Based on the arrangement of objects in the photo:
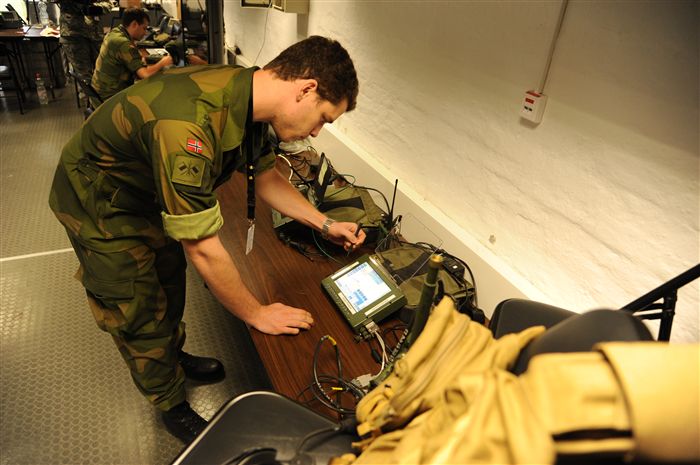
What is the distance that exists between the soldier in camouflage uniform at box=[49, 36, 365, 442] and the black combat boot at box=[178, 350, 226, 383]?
35 cm

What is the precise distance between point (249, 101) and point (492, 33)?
800mm

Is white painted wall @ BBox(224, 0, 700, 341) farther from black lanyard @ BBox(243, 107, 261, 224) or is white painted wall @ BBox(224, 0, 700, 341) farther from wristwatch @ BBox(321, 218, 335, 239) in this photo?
black lanyard @ BBox(243, 107, 261, 224)

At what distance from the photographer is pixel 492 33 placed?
1341mm

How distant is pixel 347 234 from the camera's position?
1536 mm

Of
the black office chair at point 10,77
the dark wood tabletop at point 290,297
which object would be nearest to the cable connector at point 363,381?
the dark wood tabletop at point 290,297

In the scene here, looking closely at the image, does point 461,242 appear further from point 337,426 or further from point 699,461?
point 699,461

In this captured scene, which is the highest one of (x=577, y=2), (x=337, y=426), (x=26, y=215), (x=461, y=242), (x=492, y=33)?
(x=577, y=2)

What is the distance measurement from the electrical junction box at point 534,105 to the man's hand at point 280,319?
2.90 ft

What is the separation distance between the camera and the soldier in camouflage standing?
409 centimetres

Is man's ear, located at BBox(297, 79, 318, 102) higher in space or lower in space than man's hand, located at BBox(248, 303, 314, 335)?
higher

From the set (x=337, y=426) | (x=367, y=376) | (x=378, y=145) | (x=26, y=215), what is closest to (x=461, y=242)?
(x=367, y=376)

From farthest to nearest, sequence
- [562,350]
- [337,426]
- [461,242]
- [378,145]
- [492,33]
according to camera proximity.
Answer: [378,145], [461,242], [492,33], [337,426], [562,350]

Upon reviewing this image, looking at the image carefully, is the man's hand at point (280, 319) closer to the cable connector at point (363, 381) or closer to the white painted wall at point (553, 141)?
the cable connector at point (363, 381)

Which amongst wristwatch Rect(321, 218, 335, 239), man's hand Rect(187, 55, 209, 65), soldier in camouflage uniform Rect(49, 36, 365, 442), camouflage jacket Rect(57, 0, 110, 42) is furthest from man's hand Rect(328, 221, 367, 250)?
camouflage jacket Rect(57, 0, 110, 42)
